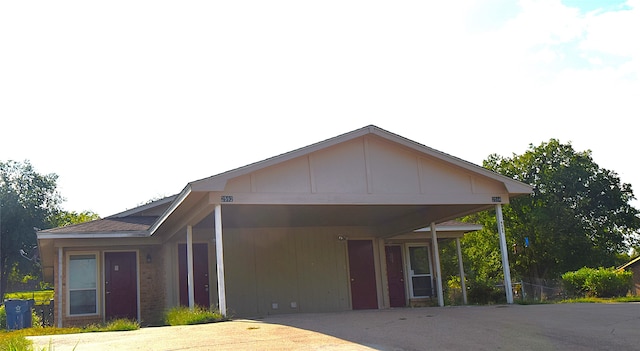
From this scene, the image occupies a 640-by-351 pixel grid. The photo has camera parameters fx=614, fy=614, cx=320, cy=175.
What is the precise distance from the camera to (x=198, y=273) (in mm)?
17438

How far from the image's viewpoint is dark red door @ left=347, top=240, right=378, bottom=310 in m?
18.7

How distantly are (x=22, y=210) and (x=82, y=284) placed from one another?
1249 inches

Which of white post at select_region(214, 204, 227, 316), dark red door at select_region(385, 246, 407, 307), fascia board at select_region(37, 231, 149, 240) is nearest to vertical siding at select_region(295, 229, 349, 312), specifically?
dark red door at select_region(385, 246, 407, 307)

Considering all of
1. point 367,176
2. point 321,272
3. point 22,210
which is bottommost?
point 321,272

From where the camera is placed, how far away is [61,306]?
16.8 m

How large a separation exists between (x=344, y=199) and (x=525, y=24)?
4851 mm

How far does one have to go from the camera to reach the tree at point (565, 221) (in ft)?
119

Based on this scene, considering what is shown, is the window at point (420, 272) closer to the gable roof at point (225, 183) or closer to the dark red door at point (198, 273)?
the gable roof at point (225, 183)

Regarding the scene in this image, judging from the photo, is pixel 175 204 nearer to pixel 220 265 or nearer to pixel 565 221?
pixel 220 265

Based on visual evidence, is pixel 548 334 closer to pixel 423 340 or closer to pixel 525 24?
pixel 423 340

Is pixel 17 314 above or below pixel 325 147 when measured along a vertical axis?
below

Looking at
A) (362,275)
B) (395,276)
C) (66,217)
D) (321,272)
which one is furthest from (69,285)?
(66,217)

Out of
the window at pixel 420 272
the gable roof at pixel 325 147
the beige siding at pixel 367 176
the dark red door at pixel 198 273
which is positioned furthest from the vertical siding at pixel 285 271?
the beige siding at pixel 367 176

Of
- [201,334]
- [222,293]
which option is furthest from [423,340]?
[222,293]
